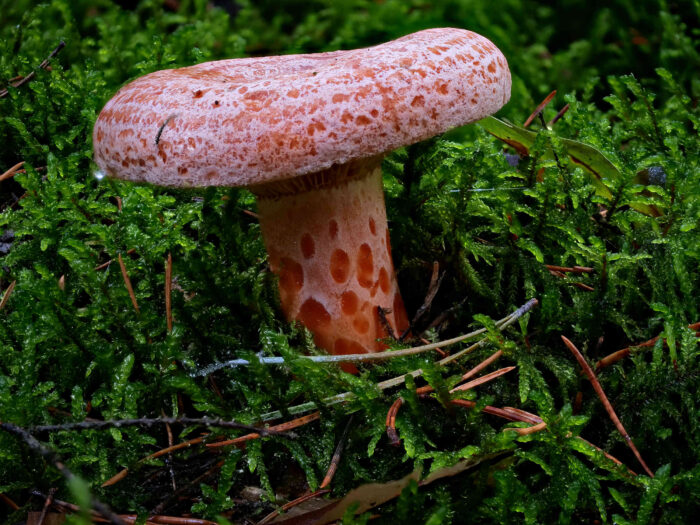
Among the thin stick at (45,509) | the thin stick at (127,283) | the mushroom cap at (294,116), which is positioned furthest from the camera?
the thin stick at (127,283)

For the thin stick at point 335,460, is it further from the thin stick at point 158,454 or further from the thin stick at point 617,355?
the thin stick at point 617,355

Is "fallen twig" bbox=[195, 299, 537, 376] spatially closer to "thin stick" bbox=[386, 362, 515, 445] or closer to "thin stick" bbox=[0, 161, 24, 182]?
"thin stick" bbox=[386, 362, 515, 445]

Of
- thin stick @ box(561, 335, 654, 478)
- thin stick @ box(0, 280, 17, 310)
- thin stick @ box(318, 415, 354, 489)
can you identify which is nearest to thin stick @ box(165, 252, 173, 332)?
thin stick @ box(0, 280, 17, 310)

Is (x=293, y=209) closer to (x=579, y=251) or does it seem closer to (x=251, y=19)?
(x=579, y=251)

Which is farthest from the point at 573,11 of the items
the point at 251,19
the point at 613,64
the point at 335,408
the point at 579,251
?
the point at 335,408

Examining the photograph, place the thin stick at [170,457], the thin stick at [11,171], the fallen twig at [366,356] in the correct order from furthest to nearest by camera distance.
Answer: the thin stick at [11,171] → the fallen twig at [366,356] → the thin stick at [170,457]

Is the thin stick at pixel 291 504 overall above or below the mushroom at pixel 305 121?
below

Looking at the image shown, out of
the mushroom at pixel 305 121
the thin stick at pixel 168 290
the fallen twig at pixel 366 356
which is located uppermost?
the mushroom at pixel 305 121

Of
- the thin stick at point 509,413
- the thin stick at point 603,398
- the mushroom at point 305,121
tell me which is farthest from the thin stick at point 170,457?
the thin stick at point 603,398
